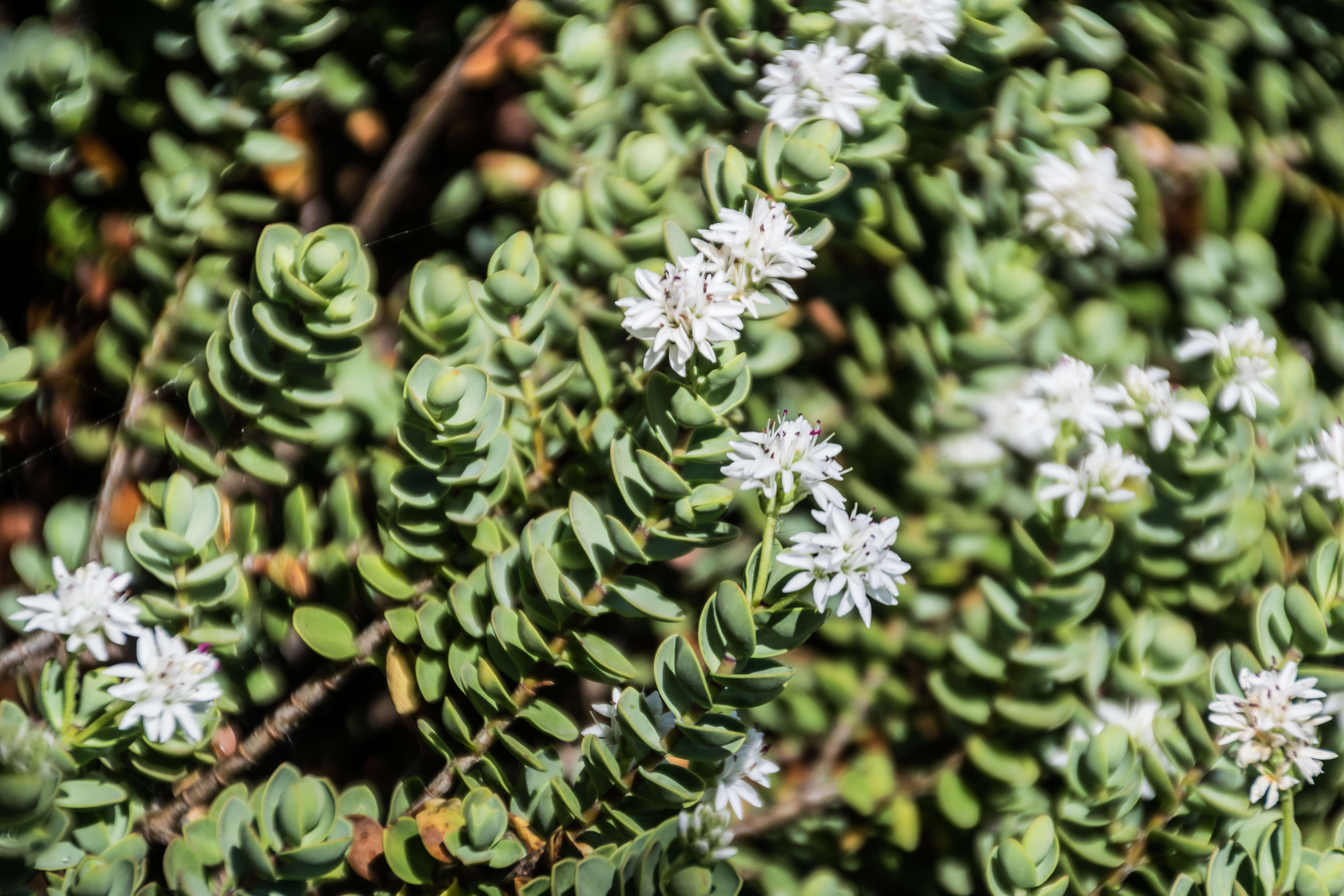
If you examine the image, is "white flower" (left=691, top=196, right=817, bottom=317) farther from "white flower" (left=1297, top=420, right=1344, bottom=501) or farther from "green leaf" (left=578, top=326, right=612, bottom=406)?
"white flower" (left=1297, top=420, right=1344, bottom=501)

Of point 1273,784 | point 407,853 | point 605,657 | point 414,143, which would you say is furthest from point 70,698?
point 1273,784

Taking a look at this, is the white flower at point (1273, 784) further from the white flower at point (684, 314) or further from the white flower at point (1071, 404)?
the white flower at point (684, 314)

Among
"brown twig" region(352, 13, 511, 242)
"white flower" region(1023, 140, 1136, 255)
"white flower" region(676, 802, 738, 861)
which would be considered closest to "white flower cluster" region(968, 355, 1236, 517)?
"white flower" region(1023, 140, 1136, 255)

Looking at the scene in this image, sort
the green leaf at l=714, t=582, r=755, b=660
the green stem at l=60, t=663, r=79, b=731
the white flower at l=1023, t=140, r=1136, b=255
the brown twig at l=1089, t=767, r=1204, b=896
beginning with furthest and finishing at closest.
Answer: the white flower at l=1023, t=140, r=1136, b=255, the brown twig at l=1089, t=767, r=1204, b=896, the green stem at l=60, t=663, r=79, b=731, the green leaf at l=714, t=582, r=755, b=660

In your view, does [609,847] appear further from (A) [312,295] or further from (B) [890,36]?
(B) [890,36]

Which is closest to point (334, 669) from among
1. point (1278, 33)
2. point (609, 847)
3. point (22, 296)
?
point (609, 847)

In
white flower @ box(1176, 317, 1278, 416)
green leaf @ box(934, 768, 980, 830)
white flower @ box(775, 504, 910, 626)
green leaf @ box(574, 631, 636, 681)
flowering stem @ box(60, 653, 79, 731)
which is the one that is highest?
white flower @ box(775, 504, 910, 626)

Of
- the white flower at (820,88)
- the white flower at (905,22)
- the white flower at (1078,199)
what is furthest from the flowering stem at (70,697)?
the white flower at (1078,199)
